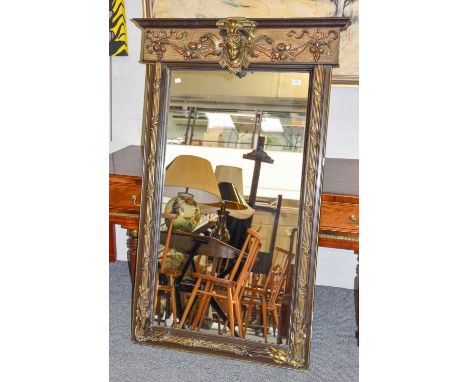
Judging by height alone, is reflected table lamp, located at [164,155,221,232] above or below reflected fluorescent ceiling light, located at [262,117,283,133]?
below

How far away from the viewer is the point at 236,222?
6.15 feet

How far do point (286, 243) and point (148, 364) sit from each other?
2.58 feet

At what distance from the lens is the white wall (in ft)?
7.88

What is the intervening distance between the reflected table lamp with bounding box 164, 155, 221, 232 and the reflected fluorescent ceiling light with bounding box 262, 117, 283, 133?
281 mm

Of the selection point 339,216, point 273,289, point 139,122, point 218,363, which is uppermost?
point 139,122

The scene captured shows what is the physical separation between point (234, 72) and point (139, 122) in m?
0.99

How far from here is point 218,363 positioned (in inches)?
76.2

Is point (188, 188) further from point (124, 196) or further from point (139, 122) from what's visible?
point (139, 122)

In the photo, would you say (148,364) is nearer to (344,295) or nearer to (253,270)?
(253,270)

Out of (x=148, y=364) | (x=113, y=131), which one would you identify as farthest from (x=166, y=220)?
(x=113, y=131)

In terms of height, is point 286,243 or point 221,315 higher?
point 286,243

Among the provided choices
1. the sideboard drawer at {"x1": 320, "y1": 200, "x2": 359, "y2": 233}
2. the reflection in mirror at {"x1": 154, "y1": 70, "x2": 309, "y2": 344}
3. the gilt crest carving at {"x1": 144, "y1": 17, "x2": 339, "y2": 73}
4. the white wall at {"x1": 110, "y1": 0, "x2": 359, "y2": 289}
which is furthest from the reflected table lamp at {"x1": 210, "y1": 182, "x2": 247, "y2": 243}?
the white wall at {"x1": 110, "y1": 0, "x2": 359, "y2": 289}

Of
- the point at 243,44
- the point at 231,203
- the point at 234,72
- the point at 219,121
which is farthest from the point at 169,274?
the point at 243,44

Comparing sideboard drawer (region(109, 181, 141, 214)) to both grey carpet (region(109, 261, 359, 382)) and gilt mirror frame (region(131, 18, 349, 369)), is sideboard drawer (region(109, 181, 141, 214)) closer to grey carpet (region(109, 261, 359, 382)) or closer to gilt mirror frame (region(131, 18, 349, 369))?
gilt mirror frame (region(131, 18, 349, 369))
